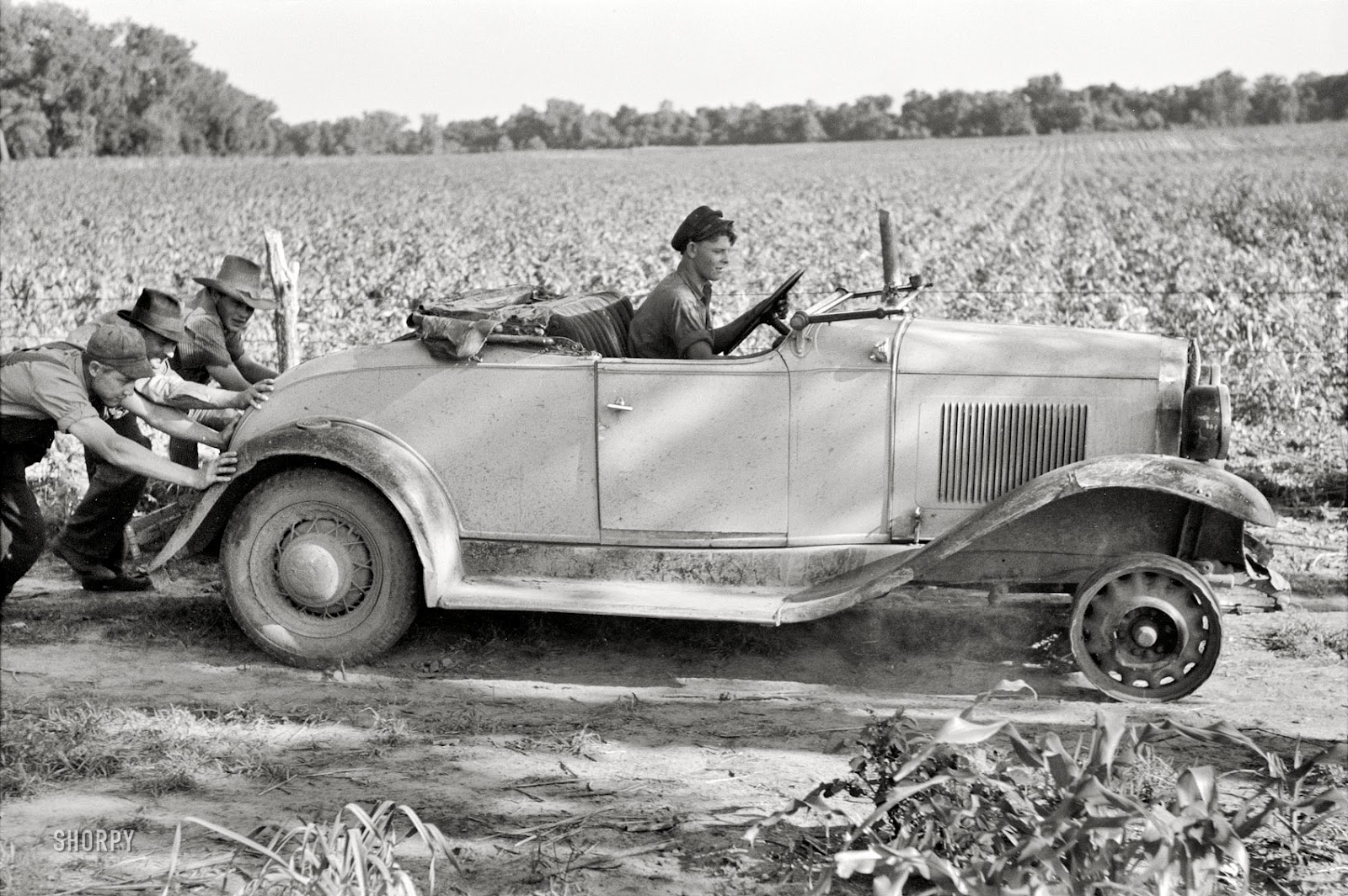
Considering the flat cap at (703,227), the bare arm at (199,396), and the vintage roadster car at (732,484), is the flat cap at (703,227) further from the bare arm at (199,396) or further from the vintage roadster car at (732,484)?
the bare arm at (199,396)

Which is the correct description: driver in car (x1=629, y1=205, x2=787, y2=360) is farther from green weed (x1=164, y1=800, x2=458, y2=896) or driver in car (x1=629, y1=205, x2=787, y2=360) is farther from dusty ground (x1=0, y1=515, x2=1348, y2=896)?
green weed (x1=164, y1=800, x2=458, y2=896)

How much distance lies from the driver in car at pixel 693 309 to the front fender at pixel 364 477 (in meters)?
1.15

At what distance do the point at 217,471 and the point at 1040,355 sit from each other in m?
3.58

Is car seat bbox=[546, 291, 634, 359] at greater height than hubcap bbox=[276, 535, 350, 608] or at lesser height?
greater

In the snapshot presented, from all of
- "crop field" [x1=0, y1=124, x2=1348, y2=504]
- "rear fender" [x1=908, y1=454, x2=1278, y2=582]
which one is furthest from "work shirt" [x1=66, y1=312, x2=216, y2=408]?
"rear fender" [x1=908, y1=454, x2=1278, y2=582]

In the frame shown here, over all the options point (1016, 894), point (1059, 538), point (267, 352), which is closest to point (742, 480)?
point (1059, 538)

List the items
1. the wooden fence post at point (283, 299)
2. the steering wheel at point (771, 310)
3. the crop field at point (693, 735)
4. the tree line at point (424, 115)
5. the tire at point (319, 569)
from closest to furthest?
the crop field at point (693, 735)
the tire at point (319, 569)
the steering wheel at point (771, 310)
the wooden fence post at point (283, 299)
the tree line at point (424, 115)

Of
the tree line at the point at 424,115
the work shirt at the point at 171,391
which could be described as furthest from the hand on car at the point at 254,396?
the tree line at the point at 424,115

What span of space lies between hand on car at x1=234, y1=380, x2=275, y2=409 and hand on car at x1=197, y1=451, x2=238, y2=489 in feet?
1.00

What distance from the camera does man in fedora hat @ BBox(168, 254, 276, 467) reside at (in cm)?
651

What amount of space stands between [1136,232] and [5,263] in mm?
18355

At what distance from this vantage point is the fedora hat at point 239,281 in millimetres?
6531

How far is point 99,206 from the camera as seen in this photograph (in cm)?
2909

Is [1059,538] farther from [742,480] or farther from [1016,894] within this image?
[1016,894]
